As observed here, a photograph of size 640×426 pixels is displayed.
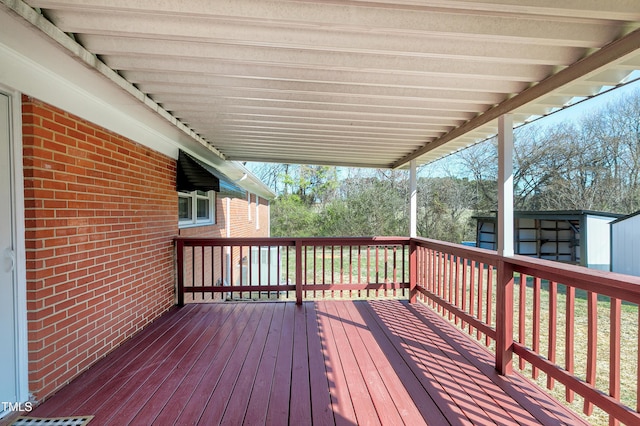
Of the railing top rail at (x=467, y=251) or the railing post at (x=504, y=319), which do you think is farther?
the railing top rail at (x=467, y=251)

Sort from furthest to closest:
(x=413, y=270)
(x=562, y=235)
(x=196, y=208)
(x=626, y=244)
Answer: (x=562, y=235) < (x=626, y=244) < (x=196, y=208) < (x=413, y=270)

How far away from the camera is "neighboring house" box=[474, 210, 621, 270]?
919cm

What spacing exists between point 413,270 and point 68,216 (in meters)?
4.09

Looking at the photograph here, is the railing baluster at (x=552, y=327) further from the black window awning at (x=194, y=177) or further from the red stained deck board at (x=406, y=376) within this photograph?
the black window awning at (x=194, y=177)

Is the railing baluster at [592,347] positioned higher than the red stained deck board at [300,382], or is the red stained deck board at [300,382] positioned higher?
the railing baluster at [592,347]

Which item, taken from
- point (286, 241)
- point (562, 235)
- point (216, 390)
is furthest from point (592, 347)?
point (562, 235)

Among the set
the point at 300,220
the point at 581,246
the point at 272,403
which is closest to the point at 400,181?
the point at 300,220

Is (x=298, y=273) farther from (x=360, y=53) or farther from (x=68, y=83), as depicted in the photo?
(x=68, y=83)

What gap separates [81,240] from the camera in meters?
2.37

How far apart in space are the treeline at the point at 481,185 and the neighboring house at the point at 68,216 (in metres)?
12.5

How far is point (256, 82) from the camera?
2314 mm

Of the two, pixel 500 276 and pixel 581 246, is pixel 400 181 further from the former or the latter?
pixel 500 276

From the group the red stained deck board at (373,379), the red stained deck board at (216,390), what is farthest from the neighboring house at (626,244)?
the red stained deck board at (216,390)

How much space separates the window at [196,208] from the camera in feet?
15.0
